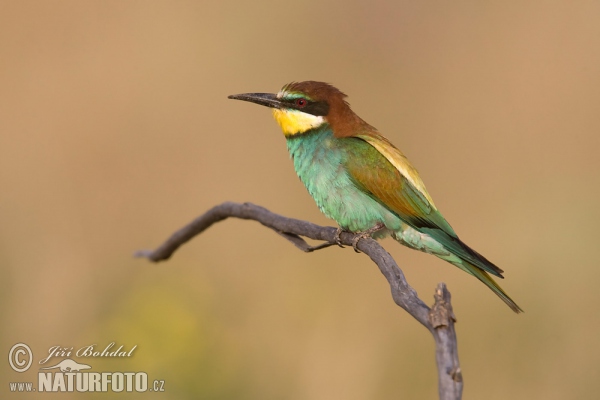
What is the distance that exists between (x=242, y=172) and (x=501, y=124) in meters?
1.44

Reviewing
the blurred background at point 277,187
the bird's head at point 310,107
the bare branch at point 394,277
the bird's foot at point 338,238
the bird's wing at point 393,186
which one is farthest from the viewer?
the blurred background at point 277,187

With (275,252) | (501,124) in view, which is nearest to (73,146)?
(275,252)

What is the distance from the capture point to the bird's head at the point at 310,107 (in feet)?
7.76

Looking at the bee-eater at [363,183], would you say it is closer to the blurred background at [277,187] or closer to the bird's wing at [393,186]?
the bird's wing at [393,186]

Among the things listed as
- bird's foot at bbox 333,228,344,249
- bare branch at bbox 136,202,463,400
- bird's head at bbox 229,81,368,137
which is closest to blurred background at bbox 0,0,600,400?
bare branch at bbox 136,202,463,400

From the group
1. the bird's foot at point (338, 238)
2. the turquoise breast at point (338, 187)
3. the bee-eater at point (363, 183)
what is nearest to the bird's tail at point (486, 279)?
the bee-eater at point (363, 183)

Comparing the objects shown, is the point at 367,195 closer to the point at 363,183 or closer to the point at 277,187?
the point at 363,183

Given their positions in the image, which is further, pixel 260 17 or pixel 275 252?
pixel 260 17

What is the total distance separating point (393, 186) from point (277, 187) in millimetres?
1745

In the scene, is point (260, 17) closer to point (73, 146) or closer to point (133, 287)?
point (73, 146)

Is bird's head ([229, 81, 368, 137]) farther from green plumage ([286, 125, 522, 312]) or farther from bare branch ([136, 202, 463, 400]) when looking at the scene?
bare branch ([136, 202, 463, 400])

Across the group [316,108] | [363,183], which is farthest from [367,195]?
[316,108]

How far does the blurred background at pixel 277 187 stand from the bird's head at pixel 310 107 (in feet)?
1.89

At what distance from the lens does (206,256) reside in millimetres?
3725
